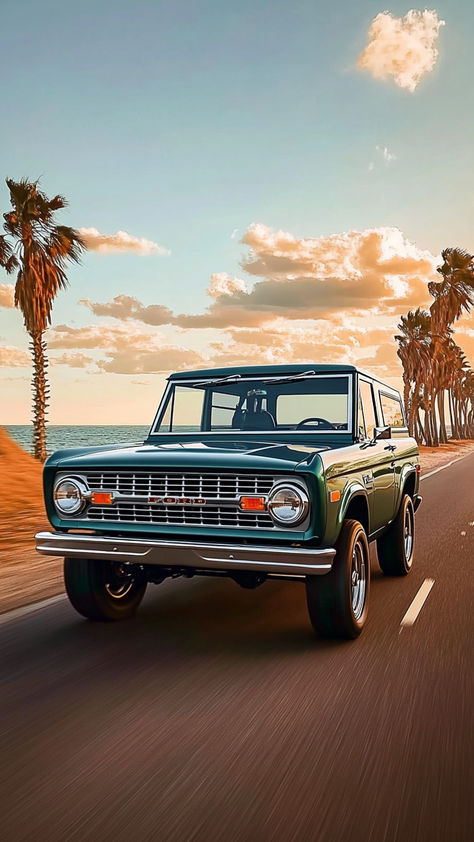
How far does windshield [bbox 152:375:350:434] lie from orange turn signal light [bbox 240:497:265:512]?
1.83 meters

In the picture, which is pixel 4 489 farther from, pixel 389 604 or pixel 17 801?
pixel 17 801

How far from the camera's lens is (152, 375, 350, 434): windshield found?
692 centimetres

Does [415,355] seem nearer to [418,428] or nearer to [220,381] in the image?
[418,428]

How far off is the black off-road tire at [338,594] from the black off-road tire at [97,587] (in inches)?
58.3

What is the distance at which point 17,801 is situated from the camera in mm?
3160

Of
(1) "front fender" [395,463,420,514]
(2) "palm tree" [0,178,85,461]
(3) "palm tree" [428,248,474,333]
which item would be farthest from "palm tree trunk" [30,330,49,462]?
(3) "palm tree" [428,248,474,333]

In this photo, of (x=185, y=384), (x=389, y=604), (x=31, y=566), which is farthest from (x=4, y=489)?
(x=389, y=604)

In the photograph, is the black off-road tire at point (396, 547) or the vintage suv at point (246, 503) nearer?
the vintage suv at point (246, 503)

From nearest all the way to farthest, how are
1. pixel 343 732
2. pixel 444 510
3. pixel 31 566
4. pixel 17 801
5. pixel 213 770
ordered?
pixel 17 801
pixel 213 770
pixel 343 732
pixel 31 566
pixel 444 510

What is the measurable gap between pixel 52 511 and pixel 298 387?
2526 mm

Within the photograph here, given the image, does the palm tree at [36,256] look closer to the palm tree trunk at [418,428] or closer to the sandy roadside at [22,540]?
the sandy roadside at [22,540]

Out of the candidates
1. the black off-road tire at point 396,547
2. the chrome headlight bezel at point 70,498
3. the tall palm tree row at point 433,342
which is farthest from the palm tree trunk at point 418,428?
the chrome headlight bezel at point 70,498

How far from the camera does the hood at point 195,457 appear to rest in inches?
202

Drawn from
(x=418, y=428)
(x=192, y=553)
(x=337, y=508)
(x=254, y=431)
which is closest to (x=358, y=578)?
(x=337, y=508)
